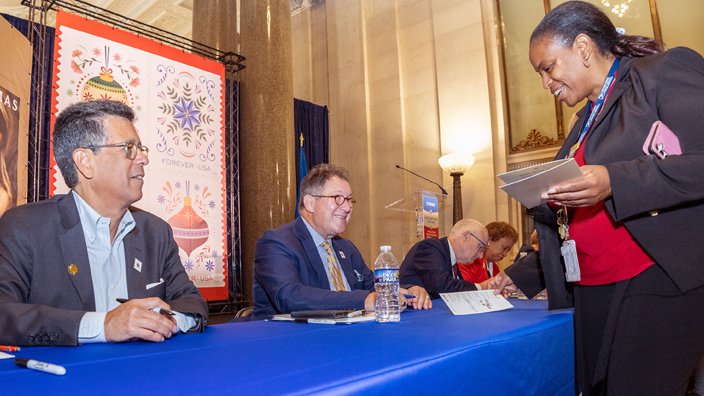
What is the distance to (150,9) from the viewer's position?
1077 cm

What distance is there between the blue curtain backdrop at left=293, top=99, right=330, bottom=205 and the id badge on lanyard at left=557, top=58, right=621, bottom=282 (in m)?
6.99

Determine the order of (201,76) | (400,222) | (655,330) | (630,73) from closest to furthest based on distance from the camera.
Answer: (655,330), (630,73), (201,76), (400,222)

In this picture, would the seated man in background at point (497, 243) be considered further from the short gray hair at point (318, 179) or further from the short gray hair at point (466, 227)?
the short gray hair at point (318, 179)

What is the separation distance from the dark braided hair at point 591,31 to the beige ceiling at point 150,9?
36.2ft

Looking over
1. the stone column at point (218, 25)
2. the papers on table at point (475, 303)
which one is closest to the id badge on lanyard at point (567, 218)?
the papers on table at point (475, 303)

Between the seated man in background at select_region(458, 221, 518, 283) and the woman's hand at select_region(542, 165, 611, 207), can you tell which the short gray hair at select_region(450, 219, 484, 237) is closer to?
the seated man in background at select_region(458, 221, 518, 283)

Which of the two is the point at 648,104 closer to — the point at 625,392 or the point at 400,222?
the point at 625,392

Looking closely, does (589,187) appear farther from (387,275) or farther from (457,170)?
(457,170)

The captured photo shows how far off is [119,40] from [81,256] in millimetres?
4557

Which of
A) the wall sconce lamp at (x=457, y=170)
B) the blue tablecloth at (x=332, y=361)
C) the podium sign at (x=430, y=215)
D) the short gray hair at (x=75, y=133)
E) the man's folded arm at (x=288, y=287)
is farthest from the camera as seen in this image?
the wall sconce lamp at (x=457, y=170)

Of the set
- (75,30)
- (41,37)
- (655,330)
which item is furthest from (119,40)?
(655,330)

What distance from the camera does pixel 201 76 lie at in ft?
19.6

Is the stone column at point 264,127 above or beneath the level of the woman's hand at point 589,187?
above

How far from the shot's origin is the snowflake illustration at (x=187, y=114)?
5.66m
